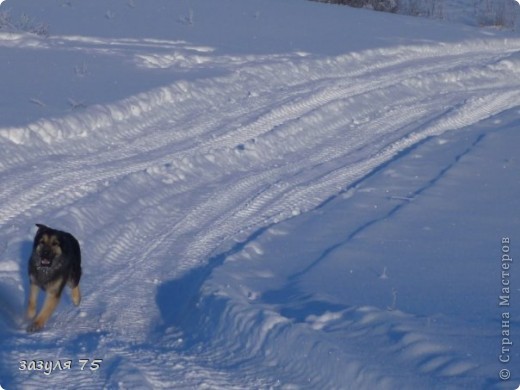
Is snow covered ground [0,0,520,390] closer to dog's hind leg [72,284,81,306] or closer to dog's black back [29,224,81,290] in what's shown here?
dog's hind leg [72,284,81,306]

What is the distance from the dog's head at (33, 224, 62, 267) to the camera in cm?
711

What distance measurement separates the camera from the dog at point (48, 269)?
7.11m

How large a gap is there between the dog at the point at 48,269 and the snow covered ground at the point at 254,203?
0.68ft

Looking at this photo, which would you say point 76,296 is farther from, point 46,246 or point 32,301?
point 46,246

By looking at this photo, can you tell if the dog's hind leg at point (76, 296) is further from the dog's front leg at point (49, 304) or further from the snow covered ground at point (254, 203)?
the dog's front leg at point (49, 304)

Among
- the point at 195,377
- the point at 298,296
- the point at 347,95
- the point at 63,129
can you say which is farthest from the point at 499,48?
the point at 195,377

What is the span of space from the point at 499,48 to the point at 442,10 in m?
7.48

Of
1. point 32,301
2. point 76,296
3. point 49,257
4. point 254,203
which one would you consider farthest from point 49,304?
point 254,203

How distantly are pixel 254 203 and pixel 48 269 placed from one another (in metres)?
3.50

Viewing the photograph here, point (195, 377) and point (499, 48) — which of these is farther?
point (499, 48)

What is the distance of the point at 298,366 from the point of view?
625 centimetres

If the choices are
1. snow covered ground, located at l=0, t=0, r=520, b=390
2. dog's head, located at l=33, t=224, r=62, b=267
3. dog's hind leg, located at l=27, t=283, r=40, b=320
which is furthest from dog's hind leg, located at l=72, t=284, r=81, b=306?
dog's head, located at l=33, t=224, r=62, b=267

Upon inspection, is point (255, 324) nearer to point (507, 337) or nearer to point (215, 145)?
point (507, 337)

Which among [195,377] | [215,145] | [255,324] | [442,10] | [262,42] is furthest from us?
[442,10]
